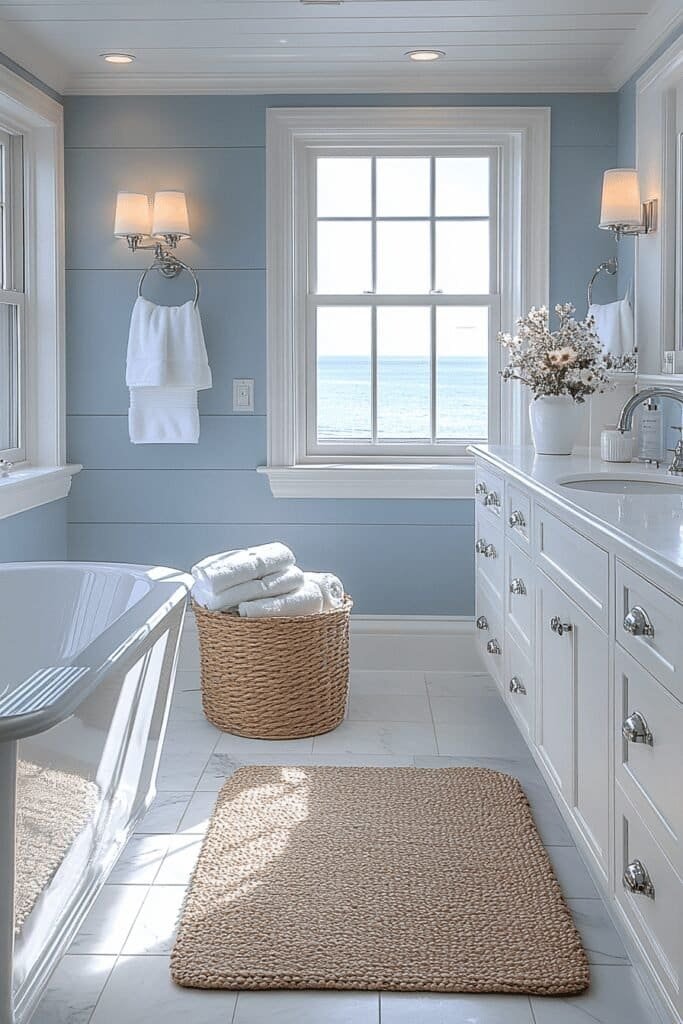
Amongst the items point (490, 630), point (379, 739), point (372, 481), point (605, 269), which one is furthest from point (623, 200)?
point (379, 739)

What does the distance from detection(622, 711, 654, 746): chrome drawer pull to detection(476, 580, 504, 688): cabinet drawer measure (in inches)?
57.5

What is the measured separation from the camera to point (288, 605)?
365 cm

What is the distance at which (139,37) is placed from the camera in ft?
12.3

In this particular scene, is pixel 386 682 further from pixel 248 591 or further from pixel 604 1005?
pixel 604 1005

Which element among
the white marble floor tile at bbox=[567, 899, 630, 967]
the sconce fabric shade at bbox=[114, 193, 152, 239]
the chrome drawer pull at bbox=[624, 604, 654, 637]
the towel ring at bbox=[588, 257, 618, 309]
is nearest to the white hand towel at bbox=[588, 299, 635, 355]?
the towel ring at bbox=[588, 257, 618, 309]

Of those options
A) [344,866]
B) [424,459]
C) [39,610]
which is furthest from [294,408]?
[344,866]

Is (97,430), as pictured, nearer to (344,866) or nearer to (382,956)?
(344,866)

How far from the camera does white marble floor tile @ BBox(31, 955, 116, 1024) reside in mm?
2080

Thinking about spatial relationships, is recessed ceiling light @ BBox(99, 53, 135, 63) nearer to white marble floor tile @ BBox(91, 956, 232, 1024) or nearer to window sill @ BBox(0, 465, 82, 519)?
window sill @ BBox(0, 465, 82, 519)

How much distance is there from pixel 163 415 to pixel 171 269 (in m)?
0.55

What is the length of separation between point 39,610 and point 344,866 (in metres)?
1.03

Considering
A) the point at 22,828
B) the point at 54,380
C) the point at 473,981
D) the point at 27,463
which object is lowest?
the point at 473,981

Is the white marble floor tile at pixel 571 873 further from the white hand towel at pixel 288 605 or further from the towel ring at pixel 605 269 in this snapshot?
the towel ring at pixel 605 269

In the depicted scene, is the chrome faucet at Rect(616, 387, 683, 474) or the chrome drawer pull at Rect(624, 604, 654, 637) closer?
the chrome drawer pull at Rect(624, 604, 654, 637)
